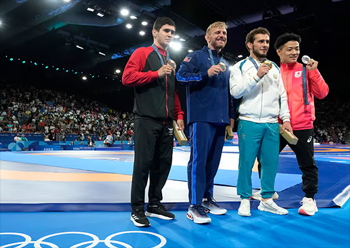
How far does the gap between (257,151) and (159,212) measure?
104cm

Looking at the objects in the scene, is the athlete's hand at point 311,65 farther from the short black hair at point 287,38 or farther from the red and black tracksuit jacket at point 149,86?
the red and black tracksuit jacket at point 149,86

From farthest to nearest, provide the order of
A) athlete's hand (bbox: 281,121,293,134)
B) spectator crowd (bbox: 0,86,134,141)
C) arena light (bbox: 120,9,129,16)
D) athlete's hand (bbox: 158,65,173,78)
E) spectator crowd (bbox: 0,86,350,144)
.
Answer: spectator crowd (bbox: 0,86,350,144) → spectator crowd (bbox: 0,86,134,141) → arena light (bbox: 120,9,129,16) → athlete's hand (bbox: 281,121,293,134) → athlete's hand (bbox: 158,65,173,78)

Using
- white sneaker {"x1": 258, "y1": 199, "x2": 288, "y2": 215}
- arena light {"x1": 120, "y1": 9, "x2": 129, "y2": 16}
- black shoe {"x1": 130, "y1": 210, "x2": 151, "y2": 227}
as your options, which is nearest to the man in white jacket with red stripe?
white sneaker {"x1": 258, "y1": 199, "x2": 288, "y2": 215}

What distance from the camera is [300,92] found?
8.59 feet

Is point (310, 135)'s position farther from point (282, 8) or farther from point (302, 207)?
point (282, 8)

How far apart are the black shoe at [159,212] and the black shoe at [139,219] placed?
0.19 metres

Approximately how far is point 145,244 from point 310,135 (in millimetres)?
1844

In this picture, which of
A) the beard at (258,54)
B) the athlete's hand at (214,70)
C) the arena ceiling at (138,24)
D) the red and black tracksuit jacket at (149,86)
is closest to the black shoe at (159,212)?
the red and black tracksuit jacket at (149,86)

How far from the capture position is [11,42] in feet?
55.3

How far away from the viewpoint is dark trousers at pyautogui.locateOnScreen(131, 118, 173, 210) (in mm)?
2182

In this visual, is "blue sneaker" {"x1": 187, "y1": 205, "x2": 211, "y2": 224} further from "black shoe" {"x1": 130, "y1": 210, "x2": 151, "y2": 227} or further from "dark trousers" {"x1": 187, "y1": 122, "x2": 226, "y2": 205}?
"black shoe" {"x1": 130, "y1": 210, "x2": 151, "y2": 227}

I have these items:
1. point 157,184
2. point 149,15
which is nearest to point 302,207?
point 157,184

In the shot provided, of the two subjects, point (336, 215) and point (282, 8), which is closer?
point (336, 215)

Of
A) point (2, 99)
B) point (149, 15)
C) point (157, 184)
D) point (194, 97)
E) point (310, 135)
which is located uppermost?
point (149, 15)
